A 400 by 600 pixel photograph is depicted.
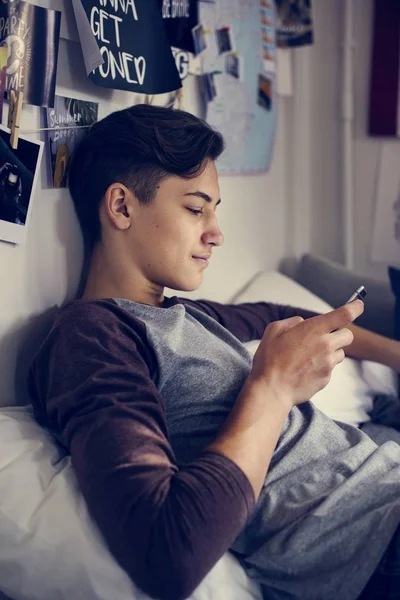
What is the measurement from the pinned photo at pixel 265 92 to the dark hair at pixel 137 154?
2.53ft

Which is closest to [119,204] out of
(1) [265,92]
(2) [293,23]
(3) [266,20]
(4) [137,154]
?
(4) [137,154]

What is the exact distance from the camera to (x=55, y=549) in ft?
2.52

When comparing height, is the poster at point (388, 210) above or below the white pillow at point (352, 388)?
above

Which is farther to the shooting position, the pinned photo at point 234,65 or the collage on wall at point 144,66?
the pinned photo at point 234,65

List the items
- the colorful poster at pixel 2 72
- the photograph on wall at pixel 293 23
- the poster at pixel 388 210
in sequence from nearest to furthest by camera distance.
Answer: the colorful poster at pixel 2 72 → the photograph on wall at pixel 293 23 → the poster at pixel 388 210

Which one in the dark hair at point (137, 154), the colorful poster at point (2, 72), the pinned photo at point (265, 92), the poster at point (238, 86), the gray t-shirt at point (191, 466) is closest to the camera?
the gray t-shirt at point (191, 466)

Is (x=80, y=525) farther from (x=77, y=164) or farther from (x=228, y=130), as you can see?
(x=228, y=130)

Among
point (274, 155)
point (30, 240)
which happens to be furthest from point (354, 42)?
point (30, 240)

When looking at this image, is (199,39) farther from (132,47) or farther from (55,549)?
(55,549)

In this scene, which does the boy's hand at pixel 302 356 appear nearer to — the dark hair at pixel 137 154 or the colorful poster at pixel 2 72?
the dark hair at pixel 137 154

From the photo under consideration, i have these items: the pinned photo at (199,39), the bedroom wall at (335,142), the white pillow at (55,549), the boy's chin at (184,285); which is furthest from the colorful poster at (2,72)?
the bedroom wall at (335,142)

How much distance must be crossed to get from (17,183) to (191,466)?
0.47 m

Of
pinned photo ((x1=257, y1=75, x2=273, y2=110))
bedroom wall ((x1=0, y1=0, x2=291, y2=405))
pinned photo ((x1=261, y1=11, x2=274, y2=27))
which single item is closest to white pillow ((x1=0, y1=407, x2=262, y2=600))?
bedroom wall ((x1=0, y1=0, x2=291, y2=405))

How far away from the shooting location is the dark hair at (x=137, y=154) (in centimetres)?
105
